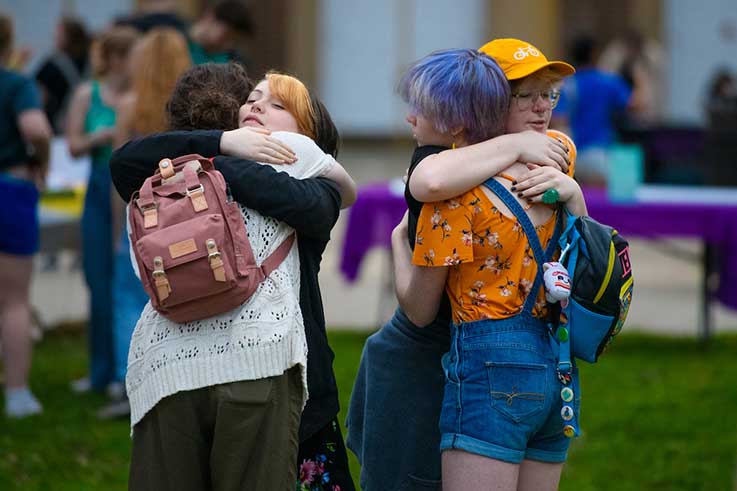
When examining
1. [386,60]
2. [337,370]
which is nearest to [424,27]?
[386,60]

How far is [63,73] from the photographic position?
9938 mm

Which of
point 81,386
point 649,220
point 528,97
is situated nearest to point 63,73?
point 81,386

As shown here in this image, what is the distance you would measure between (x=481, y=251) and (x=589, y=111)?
7.50 meters

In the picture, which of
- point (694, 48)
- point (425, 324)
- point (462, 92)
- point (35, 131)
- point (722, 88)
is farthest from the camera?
point (694, 48)

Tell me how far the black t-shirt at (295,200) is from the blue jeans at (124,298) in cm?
254

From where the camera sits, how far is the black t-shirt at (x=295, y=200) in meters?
2.59

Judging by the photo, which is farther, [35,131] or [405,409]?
[35,131]

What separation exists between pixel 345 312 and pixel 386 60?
7.26m

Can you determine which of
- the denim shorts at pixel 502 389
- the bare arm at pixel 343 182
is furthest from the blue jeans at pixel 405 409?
the bare arm at pixel 343 182

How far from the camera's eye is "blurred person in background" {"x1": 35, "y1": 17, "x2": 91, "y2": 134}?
9859 mm

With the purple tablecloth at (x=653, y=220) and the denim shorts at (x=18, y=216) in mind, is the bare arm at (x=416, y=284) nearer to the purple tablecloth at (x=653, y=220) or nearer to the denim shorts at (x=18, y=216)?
the denim shorts at (x=18, y=216)

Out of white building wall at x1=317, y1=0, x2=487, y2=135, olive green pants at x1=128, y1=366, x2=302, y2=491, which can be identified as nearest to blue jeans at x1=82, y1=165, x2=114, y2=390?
olive green pants at x1=128, y1=366, x2=302, y2=491

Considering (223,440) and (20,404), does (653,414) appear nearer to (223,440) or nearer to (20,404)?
(20,404)

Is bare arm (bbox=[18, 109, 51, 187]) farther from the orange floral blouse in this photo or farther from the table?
the orange floral blouse
